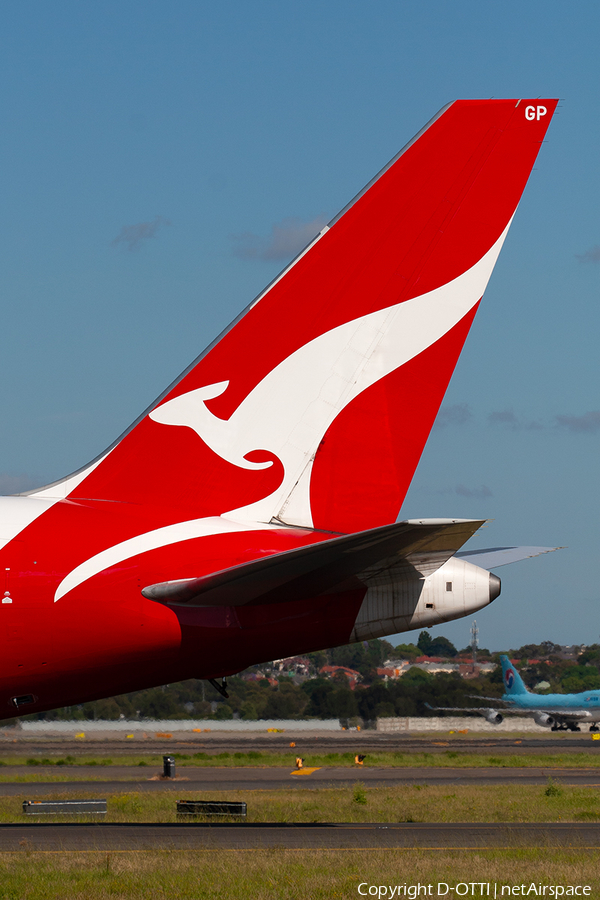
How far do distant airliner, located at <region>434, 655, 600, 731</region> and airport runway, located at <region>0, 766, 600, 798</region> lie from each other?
152 ft

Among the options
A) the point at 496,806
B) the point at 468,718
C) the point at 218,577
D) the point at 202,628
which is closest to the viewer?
the point at 218,577

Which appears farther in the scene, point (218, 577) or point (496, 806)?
point (496, 806)

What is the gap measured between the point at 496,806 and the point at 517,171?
22295 mm

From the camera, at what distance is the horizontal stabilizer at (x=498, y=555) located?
37.4 ft

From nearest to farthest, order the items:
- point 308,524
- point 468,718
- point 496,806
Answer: point 308,524 < point 496,806 < point 468,718

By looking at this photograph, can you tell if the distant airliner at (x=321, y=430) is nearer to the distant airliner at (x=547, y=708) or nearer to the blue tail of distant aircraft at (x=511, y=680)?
the distant airliner at (x=547, y=708)

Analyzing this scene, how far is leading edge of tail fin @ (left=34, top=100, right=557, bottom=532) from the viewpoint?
11.6 meters

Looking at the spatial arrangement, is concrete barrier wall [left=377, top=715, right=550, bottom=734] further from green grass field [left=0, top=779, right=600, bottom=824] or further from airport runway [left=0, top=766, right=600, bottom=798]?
green grass field [left=0, top=779, right=600, bottom=824]

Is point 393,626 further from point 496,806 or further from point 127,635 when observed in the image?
point 496,806

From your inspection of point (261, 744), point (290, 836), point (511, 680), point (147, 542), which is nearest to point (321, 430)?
point (147, 542)

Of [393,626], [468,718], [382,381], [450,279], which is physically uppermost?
[450,279]

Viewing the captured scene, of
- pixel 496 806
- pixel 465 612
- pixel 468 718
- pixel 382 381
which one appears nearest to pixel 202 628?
pixel 465 612

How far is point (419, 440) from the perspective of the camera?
1191cm
